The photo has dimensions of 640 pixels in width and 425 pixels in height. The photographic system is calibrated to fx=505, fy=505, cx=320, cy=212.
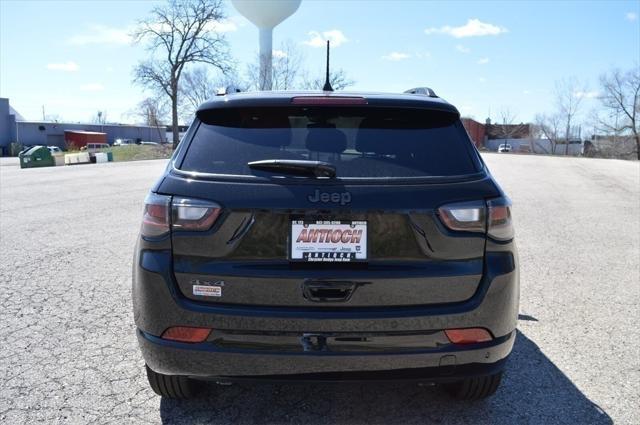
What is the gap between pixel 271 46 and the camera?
5703 cm

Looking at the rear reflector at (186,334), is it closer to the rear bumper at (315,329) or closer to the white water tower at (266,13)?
the rear bumper at (315,329)

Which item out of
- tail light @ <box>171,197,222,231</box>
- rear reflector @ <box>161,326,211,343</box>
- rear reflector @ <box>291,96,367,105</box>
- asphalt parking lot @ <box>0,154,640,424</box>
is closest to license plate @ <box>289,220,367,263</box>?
tail light @ <box>171,197,222,231</box>

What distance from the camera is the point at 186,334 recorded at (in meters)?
2.34

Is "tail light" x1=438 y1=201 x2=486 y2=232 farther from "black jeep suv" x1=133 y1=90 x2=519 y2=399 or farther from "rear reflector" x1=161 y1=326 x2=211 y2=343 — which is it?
"rear reflector" x1=161 y1=326 x2=211 y2=343

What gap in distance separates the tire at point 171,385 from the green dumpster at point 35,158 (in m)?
29.8

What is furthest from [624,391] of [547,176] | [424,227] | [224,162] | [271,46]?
[271,46]

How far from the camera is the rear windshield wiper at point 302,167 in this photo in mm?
2342

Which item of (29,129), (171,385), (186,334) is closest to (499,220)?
(186,334)

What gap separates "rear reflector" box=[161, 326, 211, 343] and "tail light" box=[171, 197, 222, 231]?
0.46 metres

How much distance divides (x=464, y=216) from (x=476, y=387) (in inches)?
42.5

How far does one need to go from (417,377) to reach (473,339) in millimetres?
319

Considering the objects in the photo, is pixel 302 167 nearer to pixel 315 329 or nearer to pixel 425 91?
pixel 315 329

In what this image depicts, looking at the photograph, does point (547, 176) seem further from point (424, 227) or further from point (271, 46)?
point (271, 46)

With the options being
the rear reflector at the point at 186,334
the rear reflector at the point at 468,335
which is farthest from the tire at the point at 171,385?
the rear reflector at the point at 468,335
